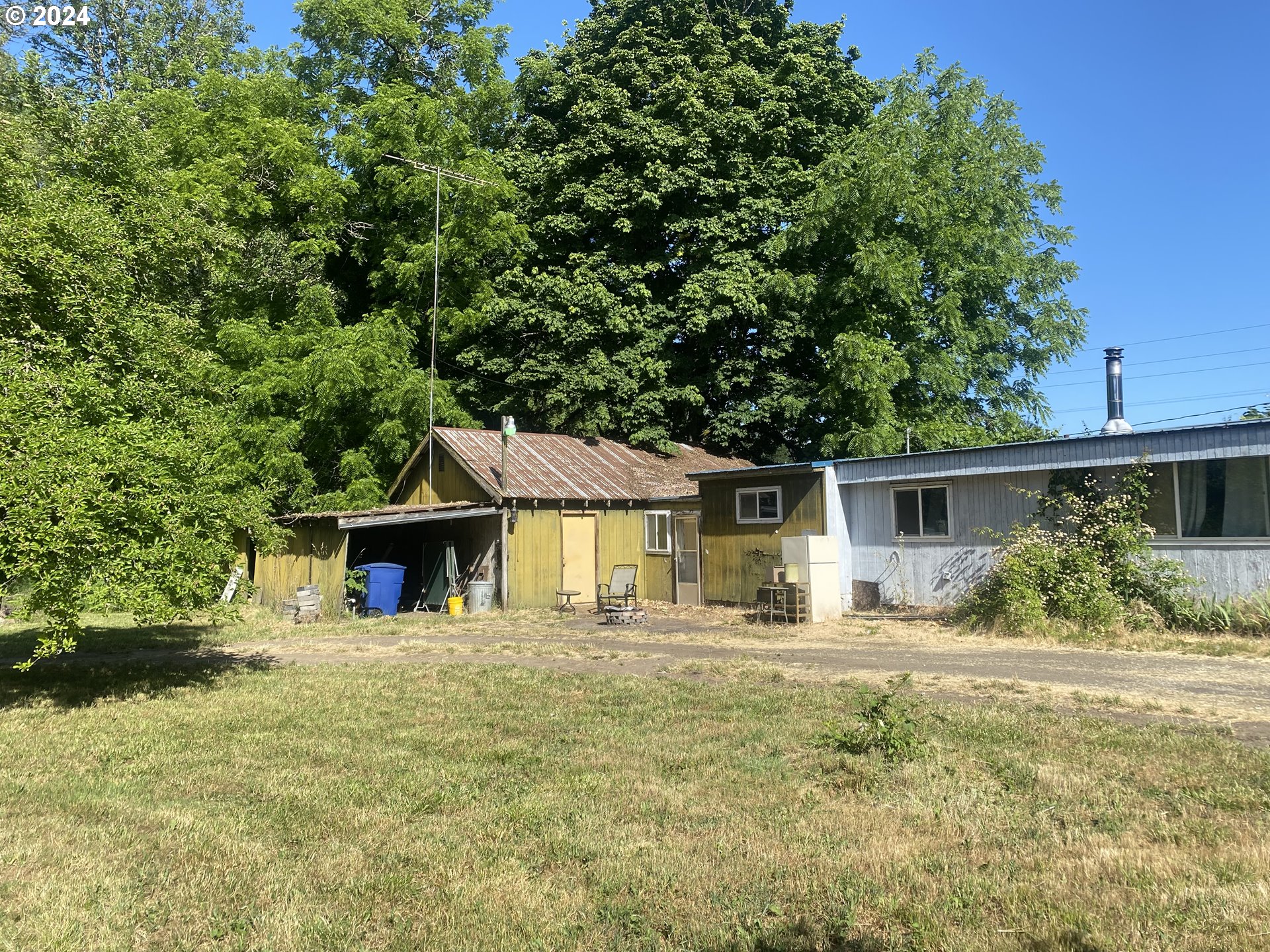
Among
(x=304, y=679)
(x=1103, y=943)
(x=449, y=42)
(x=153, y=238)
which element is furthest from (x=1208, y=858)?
(x=449, y=42)

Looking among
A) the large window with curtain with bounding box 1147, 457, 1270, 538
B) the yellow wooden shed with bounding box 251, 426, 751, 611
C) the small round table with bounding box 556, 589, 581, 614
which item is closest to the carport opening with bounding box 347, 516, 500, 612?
the yellow wooden shed with bounding box 251, 426, 751, 611

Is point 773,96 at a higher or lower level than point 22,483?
higher

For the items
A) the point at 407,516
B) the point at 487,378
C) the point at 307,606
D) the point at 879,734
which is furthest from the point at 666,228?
the point at 879,734

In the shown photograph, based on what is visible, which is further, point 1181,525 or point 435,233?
point 435,233

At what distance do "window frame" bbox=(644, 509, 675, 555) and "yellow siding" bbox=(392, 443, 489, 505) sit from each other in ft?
13.8

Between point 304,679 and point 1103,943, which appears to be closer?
point 1103,943

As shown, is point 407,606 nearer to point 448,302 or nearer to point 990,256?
point 448,302

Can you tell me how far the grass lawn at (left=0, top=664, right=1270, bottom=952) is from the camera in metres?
3.88


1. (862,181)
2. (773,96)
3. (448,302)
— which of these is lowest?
(448,302)

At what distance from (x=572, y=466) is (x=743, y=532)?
18.6ft

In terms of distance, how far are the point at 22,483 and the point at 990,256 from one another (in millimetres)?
24793

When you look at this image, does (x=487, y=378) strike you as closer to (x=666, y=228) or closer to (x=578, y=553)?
(x=666, y=228)

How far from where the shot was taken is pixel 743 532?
18.4 metres

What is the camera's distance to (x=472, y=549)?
20266mm
